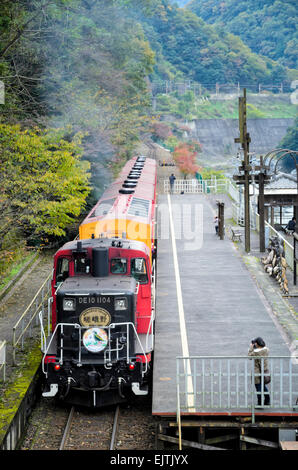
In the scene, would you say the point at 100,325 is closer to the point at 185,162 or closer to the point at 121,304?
the point at 121,304

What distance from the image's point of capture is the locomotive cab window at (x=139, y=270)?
14.5m

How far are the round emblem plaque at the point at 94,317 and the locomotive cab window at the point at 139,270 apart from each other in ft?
5.28

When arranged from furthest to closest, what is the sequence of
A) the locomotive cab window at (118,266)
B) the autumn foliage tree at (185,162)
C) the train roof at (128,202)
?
the autumn foliage tree at (185,162) → the train roof at (128,202) → the locomotive cab window at (118,266)

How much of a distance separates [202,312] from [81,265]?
4.24m

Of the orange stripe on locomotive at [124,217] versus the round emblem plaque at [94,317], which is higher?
the orange stripe on locomotive at [124,217]

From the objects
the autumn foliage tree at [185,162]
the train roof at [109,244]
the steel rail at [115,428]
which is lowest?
the steel rail at [115,428]

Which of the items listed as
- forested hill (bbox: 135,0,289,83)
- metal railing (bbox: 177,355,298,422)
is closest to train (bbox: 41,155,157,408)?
metal railing (bbox: 177,355,298,422)

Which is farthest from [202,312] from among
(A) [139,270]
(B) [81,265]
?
(B) [81,265]

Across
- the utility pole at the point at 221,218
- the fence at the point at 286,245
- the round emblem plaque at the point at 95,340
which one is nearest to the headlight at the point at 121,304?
the round emblem plaque at the point at 95,340

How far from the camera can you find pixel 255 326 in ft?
51.6

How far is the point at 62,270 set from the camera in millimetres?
14680

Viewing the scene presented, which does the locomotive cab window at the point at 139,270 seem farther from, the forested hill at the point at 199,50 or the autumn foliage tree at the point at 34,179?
the forested hill at the point at 199,50

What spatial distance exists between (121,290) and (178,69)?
88999 mm

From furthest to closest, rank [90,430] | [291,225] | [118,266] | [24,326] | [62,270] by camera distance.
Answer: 1. [291,225]
2. [24,326]
3. [62,270]
4. [118,266]
5. [90,430]
